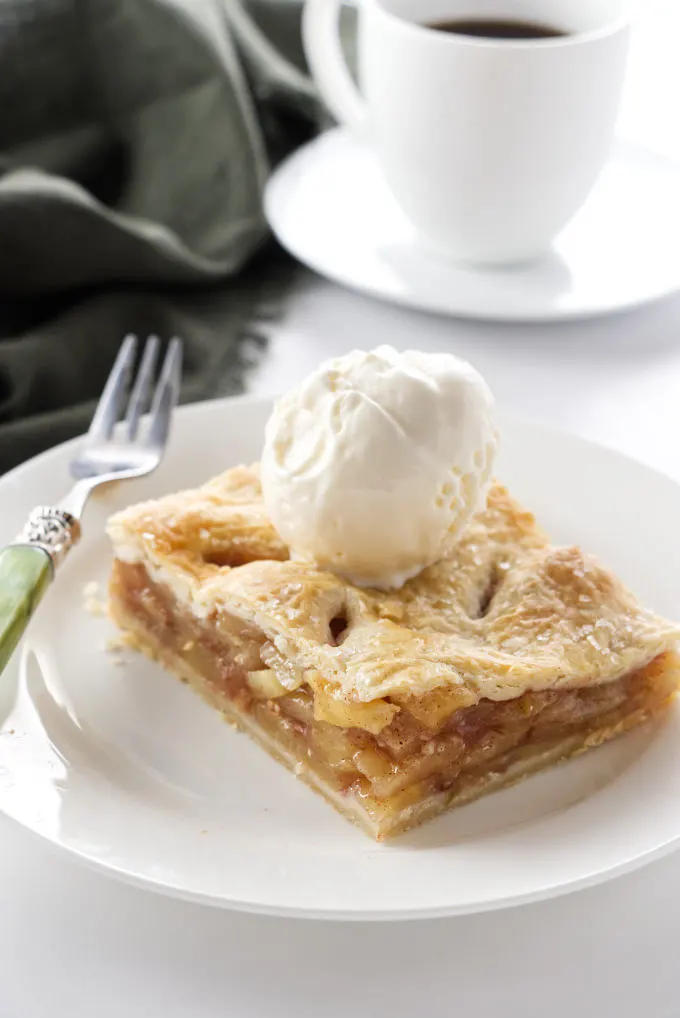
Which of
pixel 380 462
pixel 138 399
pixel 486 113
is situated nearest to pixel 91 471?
pixel 138 399

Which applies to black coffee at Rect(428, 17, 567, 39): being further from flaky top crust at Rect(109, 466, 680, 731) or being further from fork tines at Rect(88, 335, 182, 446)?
flaky top crust at Rect(109, 466, 680, 731)

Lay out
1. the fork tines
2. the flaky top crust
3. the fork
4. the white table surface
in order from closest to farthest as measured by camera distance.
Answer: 1. the white table surface
2. the flaky top crust
3. the fork
4. the fork tines

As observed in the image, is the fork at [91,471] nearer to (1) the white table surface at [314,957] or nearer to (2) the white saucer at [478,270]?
(1) the white table surface at [314,957]

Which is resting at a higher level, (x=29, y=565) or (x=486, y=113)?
(x=486, y=113)

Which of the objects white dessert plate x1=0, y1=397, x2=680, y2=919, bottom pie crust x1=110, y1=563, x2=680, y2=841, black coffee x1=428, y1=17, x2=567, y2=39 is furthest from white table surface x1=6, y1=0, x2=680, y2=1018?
black coffee x1=428, y1=17, x2=567, y2=39

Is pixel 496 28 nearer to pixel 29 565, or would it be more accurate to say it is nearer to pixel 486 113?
pixel 486 113

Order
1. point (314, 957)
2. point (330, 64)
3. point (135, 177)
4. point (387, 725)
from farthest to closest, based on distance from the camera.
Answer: point (135, 177) → point (330, 64) → point (387, 725) → point (314, 957)

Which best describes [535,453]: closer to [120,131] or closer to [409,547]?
[409,547]
